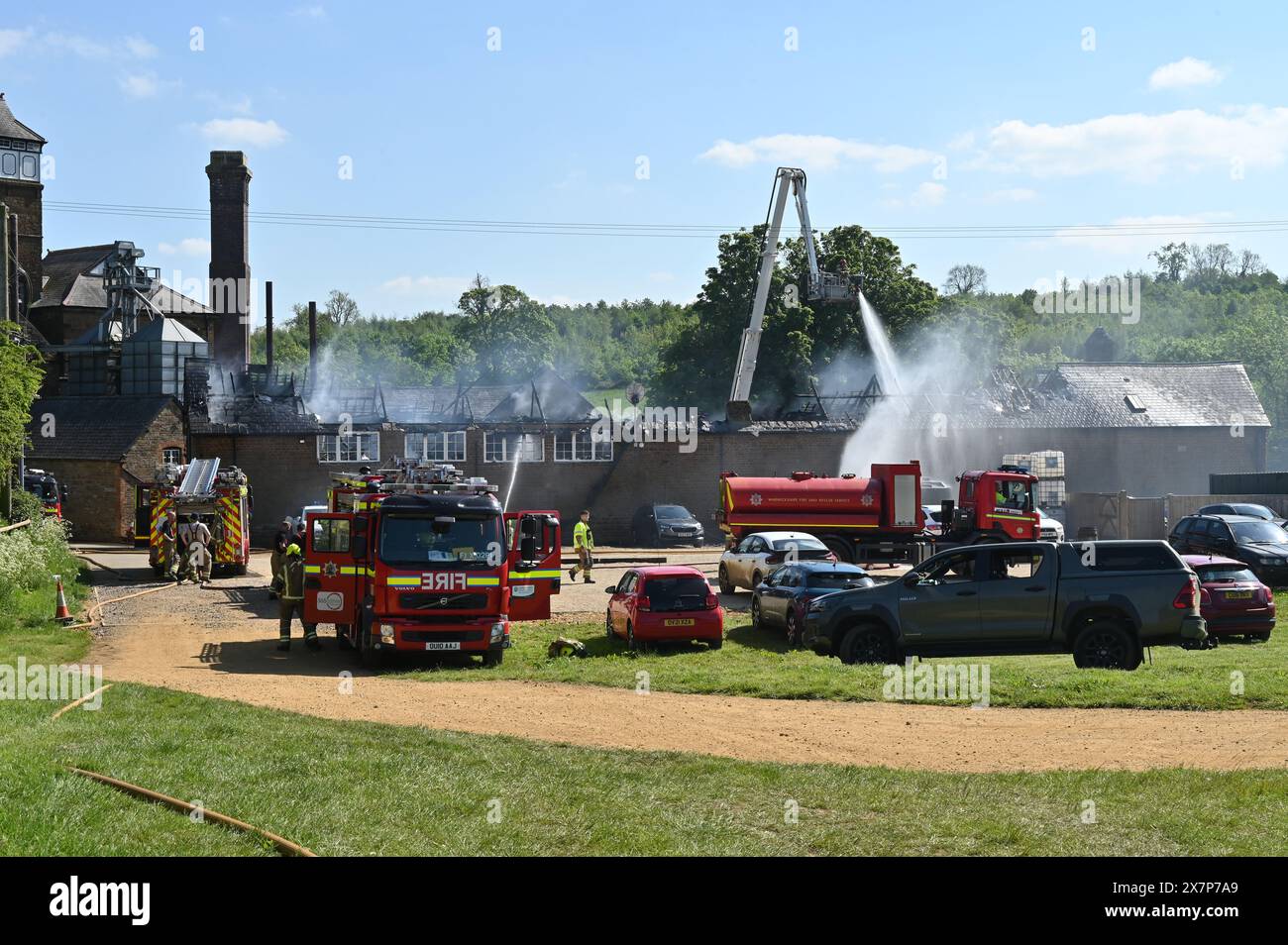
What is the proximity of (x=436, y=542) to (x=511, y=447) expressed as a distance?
33275 mm

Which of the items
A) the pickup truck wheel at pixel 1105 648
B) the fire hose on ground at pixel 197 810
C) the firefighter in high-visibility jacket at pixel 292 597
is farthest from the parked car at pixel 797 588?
the fire hose on ground at pixel 197 810

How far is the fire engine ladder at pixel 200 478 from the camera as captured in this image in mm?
36156

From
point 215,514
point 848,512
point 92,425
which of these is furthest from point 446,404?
point 848,512

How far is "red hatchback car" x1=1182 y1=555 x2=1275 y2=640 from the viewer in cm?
2223

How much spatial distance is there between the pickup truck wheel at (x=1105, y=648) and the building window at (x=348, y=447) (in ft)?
122

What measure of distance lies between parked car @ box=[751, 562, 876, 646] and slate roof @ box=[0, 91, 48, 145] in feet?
223

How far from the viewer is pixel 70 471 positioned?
50125mm

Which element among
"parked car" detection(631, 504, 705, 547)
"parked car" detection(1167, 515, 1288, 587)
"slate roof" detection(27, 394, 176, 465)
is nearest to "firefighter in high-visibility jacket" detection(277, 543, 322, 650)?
"parked car" detection(1167, 515, 1288, 587)

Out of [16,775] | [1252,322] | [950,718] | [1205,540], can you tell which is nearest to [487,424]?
[1205,540]
